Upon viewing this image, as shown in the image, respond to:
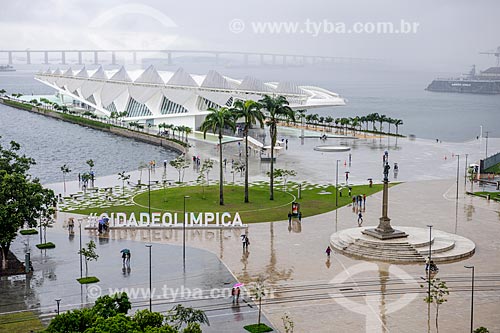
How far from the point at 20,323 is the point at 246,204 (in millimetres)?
26594

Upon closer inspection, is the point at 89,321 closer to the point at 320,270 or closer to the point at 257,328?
the point at 257,328

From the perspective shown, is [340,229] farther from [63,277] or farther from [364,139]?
[364,139]

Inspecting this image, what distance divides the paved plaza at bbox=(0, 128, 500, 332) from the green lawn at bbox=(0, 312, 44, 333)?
107 cm

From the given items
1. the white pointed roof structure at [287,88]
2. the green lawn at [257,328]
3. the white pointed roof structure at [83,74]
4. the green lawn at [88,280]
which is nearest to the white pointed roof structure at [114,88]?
the white pointed roof structure at [83,74]

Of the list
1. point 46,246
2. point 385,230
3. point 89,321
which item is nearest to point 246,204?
point 385,230

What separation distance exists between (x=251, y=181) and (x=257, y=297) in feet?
112

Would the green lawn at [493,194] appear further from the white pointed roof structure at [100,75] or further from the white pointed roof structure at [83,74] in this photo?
the white pointed roof structure at [83,74]

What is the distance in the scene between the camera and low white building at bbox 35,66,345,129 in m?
107

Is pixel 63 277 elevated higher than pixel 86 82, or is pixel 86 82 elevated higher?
pixel 86 82

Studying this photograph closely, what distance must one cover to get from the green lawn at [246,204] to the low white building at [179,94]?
42.1 metres

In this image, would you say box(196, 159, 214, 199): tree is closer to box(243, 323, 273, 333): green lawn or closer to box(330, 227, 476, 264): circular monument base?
box(330, 227, 476, 264): circular monument base

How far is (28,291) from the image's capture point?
35688 mm

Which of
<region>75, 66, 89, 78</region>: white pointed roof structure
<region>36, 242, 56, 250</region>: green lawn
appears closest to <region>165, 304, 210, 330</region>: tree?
<region>36, 242, 56, 250</region>: green lawn

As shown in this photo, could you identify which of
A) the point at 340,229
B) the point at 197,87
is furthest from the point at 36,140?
the point at 340,229
